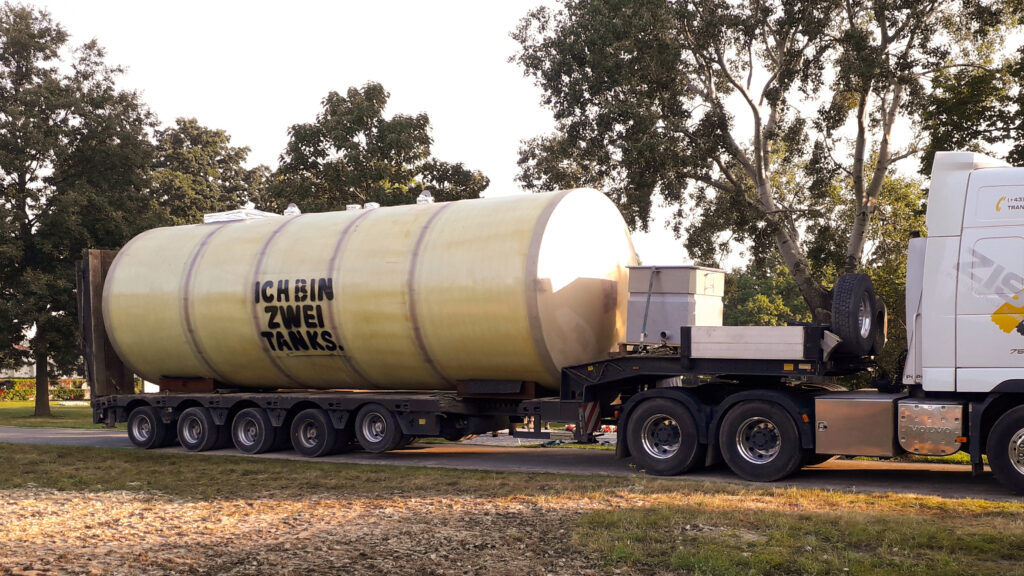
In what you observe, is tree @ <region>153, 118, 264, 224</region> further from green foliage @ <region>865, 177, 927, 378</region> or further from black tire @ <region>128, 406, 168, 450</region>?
green foliage @ <region>865, 177, 927, 378</region>

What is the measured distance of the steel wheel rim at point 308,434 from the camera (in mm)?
19109

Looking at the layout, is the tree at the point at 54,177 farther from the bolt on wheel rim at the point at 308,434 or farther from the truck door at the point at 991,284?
the truck door at the point at 991,284

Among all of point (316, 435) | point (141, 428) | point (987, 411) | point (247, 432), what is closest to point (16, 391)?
point (141, 428)

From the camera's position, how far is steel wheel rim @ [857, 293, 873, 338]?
14039 mm

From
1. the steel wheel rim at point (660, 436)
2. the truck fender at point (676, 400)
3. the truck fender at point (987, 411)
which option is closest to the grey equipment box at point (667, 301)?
the truck fender at point (676, 400)

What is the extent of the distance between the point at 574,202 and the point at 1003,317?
703cm

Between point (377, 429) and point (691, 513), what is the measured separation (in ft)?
29.4

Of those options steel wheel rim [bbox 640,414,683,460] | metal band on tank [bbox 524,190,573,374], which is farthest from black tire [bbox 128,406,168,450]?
steel wheel rim [bbox 640,414,683,460]

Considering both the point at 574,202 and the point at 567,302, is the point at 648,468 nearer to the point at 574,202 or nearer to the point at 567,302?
the point at 567,302

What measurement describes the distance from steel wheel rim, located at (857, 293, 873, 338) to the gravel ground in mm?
4980

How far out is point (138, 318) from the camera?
2094 centimetres

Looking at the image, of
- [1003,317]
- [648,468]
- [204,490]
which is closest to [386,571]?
[204,490]

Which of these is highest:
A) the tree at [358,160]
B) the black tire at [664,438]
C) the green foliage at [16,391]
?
the tree at [358,160]

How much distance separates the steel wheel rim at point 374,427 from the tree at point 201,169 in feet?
110
